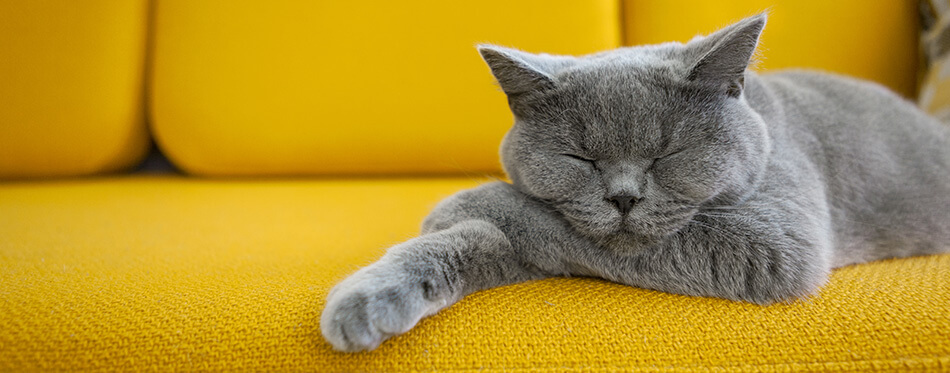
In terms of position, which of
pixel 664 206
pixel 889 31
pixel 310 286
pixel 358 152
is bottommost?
pixel 358 152

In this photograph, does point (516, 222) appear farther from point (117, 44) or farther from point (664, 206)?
point (117, 44)

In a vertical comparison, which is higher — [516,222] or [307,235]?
[516,222]

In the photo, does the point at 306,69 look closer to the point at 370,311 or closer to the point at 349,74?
the point at 349,74

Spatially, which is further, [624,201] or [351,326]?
[624,201]

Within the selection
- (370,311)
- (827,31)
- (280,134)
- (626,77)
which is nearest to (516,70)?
(626,77)

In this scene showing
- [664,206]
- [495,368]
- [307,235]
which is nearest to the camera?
[495,368]

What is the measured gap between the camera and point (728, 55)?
0.66 m

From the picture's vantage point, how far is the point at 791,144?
851 millimetres

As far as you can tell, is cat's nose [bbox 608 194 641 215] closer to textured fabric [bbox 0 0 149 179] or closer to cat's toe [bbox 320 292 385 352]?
cat's toe [bbox 320 292 385 352]

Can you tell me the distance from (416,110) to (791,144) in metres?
0.97

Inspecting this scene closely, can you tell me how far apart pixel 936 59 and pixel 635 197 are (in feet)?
3.94

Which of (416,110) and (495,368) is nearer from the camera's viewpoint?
(495,368)

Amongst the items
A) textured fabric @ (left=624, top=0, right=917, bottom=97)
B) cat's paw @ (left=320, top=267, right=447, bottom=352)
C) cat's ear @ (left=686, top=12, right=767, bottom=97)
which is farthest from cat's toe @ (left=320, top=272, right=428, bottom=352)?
textured fabric @ (left=624, top=0, right=917, bottom=97)

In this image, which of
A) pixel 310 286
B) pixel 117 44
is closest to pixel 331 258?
pixel 310 286
